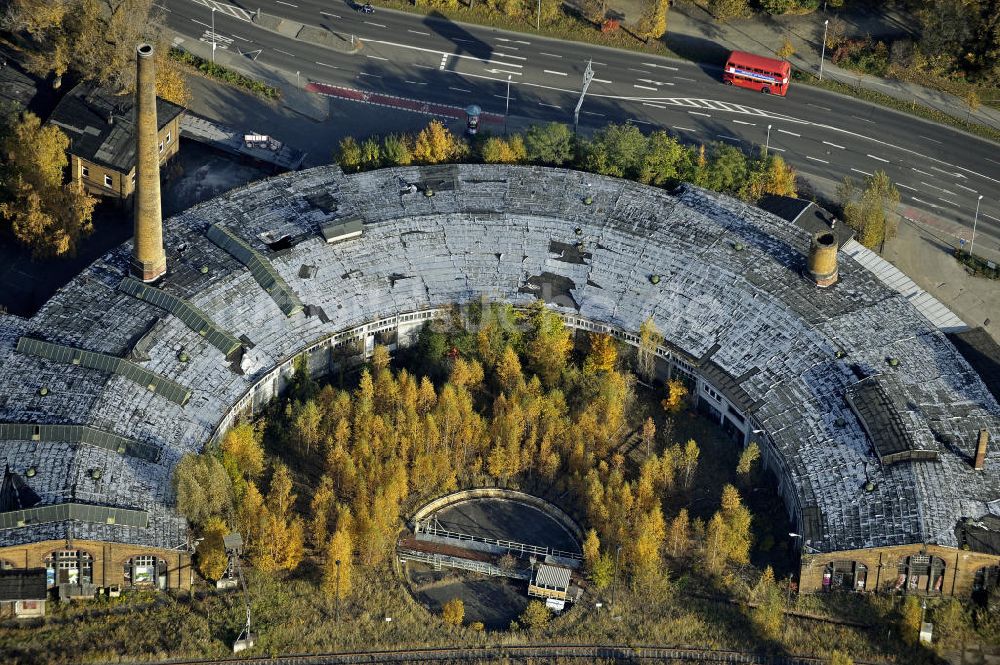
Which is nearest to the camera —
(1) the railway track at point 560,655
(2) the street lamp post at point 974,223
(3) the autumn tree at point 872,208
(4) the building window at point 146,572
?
(1) the railway track at point 560,655

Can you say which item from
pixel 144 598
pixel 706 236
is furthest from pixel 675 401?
pixel 144 598

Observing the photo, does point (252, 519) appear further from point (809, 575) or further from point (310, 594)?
point (809, 575)

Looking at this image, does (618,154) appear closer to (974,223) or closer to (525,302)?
(525,302)

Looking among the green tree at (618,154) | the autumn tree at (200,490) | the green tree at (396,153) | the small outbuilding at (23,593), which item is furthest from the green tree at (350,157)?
the small outbuilding at (23,593)

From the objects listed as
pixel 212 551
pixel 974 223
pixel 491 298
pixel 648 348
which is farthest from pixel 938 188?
pixel 212 551

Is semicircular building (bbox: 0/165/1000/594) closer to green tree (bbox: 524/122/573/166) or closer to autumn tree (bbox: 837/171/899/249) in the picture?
green tree (bbox: 524/122/573/166)

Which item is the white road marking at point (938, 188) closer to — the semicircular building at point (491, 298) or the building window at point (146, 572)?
the semicircular building at point (491, 298)
